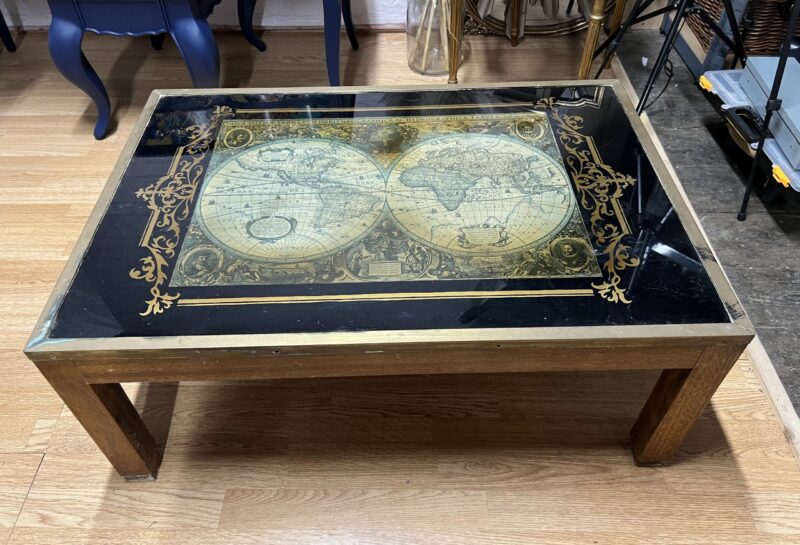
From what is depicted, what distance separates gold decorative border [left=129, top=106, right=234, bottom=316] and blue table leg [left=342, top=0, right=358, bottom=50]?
46.9 inches

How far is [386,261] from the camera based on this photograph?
1079mm

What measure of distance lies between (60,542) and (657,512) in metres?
1.15

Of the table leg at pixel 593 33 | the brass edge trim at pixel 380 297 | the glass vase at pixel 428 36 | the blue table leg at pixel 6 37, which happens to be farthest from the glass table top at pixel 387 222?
the blue table leg at pixel 6 37

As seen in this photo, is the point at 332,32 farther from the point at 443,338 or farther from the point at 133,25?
the point at 443,338

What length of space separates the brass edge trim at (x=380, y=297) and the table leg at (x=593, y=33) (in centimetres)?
130

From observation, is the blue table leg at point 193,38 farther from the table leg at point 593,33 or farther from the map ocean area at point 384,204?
the table leg at point 593,33

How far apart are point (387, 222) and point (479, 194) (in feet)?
0.67

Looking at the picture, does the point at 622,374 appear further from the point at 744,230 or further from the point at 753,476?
the point at 744,230

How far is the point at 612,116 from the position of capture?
1397 mm

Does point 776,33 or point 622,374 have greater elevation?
point 776,33

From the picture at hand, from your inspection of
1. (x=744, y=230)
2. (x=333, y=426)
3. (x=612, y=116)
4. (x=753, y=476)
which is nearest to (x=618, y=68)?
(x=744, y=230)

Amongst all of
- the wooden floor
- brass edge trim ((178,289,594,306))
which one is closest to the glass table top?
brass edge trim ((178,289,594,306))

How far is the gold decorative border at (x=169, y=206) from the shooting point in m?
1.05

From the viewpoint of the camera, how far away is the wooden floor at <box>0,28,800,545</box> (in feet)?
3.79
